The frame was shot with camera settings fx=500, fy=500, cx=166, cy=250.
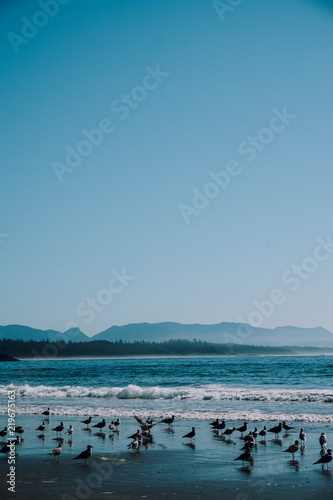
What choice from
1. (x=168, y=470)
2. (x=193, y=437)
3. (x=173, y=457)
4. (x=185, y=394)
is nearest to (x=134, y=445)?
(x=173, y=457)

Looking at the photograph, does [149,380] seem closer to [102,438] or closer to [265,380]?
[265,380]

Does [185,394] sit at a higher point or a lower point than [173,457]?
lower

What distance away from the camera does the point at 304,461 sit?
12.2 meters

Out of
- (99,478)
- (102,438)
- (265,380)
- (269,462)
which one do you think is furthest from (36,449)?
(265,380)

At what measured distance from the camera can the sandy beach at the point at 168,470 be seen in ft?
31.1

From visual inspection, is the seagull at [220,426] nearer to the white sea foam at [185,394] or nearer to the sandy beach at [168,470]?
the sandy beach at [168,470]

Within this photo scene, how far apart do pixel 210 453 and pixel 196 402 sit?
539 inches

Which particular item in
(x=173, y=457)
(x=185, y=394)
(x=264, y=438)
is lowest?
(x=185, y=394)

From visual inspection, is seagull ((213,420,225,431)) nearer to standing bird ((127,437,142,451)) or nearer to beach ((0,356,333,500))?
beach ((0,356,333,500))

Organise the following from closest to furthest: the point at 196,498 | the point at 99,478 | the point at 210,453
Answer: the point at 196,498
the point at 99,478
the point at 210,453

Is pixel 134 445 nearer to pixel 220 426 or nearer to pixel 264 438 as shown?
pixel 220 426

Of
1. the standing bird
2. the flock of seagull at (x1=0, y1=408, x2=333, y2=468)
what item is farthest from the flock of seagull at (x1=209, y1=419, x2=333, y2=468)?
the standing bird

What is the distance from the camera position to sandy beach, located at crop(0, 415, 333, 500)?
31.1ft

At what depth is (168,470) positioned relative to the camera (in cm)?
1132
